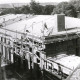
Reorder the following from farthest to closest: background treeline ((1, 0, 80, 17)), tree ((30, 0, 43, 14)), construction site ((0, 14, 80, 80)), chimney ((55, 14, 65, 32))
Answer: tree ((30, 0, 43, 14)) → background treeline ((1, 0, 80, 17)) → chimney ((55, 14, 65, 32)) → construction site ((0, 14, 80, 80))

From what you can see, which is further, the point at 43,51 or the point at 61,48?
the point at 61,48

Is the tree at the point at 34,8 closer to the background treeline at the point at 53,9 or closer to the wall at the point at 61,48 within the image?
the background treeline at the point at 53,9

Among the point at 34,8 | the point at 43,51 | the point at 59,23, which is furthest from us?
the point at 34,8

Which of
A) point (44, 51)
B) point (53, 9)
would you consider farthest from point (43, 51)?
point (53, 9)

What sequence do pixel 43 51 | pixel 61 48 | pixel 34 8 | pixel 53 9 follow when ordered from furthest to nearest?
pixel 34 8 → pixel 53 9 → pixel 61 48 → pixel 43 51

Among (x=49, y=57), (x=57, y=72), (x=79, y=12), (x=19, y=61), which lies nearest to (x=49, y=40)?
(x=49, y=57)

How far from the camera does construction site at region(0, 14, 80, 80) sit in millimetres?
20503

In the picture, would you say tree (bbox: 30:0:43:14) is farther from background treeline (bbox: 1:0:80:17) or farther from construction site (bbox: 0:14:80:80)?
construction site (bbox: 0:14:80:80)

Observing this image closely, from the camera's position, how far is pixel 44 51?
21.7 meters

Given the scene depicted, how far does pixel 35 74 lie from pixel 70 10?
1596 inches

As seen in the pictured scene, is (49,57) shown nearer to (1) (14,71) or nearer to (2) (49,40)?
(2) (49,40)

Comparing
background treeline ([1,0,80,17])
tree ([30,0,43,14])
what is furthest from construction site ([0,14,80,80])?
tree ([30,0,43,14])

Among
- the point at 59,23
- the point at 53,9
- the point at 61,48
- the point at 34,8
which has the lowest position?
the point at 61,48

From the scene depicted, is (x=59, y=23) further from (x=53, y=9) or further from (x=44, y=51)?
(x=53, y=9)
